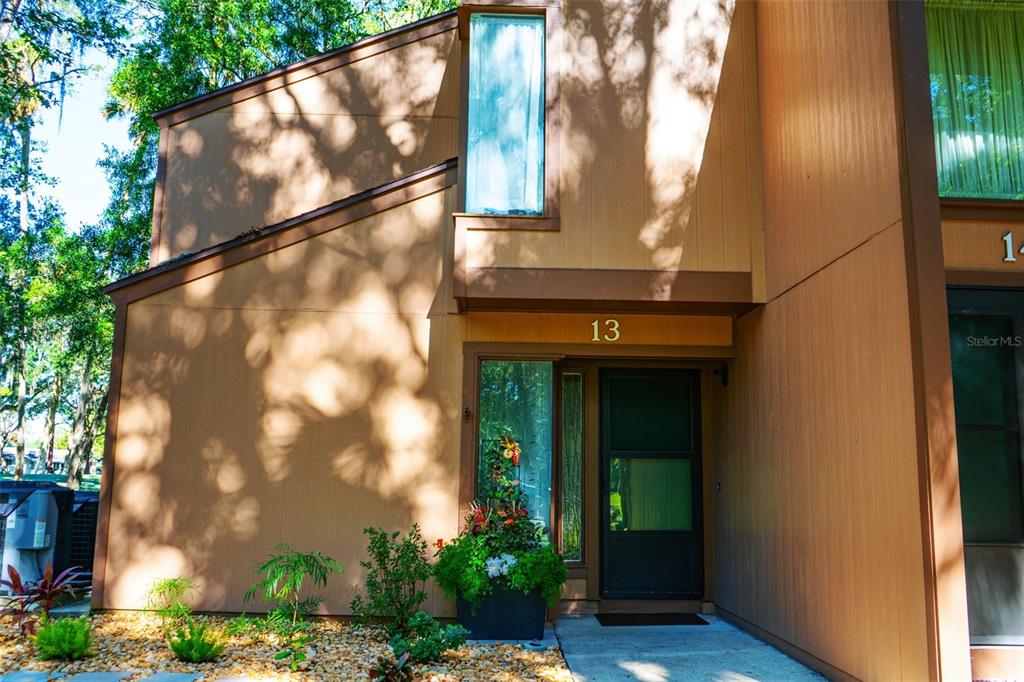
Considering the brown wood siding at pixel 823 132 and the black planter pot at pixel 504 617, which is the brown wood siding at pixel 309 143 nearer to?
the brown wood siding at pixel 823 132

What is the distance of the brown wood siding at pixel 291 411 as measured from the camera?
6.39 meters

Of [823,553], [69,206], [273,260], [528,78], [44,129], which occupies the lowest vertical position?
[823,553]

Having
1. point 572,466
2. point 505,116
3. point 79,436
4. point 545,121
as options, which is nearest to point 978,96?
point 545,121

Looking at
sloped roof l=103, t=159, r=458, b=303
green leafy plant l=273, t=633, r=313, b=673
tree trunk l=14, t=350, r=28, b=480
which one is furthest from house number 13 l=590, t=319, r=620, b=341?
tree trunk l=14, t=350, r=28, b=480

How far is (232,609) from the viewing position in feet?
20.6

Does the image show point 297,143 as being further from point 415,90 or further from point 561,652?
point 561,652

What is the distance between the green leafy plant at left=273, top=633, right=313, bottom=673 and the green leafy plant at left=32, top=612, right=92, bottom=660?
1.30m

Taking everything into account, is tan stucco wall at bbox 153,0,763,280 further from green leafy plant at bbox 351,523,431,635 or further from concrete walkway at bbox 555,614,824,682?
concrete walkway at bbox 555,614,824,682

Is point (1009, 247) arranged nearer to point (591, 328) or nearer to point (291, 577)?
point (591, 328)

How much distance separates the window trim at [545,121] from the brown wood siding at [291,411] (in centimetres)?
54

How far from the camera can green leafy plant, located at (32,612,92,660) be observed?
5066 mm

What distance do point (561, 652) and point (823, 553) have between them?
2060 mm

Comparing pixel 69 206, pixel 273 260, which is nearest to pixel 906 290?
pixel 273 260

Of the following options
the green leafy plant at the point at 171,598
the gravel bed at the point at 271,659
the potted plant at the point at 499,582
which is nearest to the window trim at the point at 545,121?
the potted plant at the point at 499,582
